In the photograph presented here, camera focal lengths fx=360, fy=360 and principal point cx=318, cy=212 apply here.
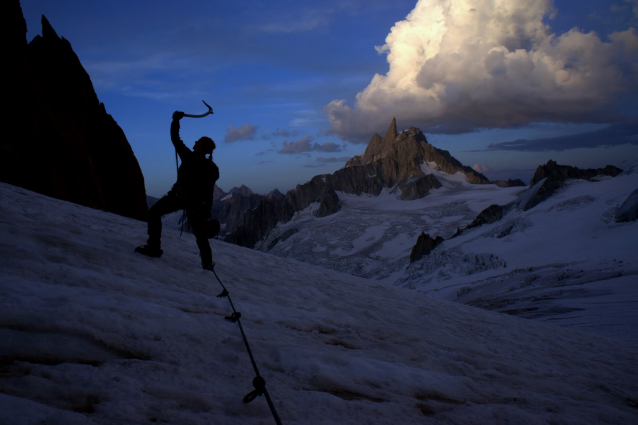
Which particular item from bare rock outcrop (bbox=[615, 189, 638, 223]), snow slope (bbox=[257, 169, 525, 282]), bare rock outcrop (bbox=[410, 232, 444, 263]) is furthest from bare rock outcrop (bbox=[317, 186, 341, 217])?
bare rock outcrop (bbox=[615, 189, 638, 223])

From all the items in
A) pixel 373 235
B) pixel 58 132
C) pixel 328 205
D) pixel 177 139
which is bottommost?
pixel 373 235

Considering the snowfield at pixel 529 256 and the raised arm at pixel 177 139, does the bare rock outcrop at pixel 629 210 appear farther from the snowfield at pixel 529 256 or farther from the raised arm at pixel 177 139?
the raised arm at pixel 177 139

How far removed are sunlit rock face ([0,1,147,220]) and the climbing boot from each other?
2096 centimetres

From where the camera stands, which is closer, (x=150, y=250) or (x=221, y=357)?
(x=221, y=357)

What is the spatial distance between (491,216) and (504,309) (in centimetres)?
5275

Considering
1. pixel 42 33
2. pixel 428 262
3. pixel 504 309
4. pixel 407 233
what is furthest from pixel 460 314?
pixel 407 233

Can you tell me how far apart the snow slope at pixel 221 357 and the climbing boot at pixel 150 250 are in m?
0.19

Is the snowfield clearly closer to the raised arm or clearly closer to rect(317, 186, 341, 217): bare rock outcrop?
the raised arm

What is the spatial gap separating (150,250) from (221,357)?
416 cm

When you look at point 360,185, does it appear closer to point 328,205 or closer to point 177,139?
point 328,205

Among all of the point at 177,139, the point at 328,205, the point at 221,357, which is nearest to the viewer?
the point at 221,357

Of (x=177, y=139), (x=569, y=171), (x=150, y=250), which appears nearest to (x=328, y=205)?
(x=569, y=171)

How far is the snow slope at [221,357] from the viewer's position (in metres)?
2.79

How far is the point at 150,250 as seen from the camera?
716 cm
